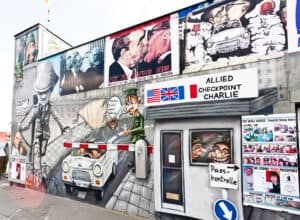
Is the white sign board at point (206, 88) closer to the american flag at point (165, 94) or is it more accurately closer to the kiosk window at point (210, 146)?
the american flag at point (165, 94)

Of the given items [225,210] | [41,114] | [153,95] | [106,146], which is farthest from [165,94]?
[41,114]

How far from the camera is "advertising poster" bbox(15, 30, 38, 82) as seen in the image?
8.32 m

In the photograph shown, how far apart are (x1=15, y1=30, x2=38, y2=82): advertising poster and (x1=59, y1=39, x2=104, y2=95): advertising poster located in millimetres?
1794

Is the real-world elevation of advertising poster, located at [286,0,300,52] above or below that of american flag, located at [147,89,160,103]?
above

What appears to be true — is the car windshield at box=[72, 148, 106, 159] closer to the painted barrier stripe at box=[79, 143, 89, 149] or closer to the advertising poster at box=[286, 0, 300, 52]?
the painted barrier stripe at box=[79, 143, 89, 149]

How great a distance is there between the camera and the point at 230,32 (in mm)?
4395

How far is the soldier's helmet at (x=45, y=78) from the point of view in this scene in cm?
750

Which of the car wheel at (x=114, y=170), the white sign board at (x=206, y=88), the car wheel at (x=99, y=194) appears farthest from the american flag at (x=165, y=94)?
the car wheel at (x=99, y=194)

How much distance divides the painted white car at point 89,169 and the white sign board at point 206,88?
182 cm

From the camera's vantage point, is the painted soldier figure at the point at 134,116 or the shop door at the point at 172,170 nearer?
the shop door at the point at 172,170

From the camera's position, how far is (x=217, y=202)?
4297mm

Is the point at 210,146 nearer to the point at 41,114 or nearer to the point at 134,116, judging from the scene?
the point at 134,116

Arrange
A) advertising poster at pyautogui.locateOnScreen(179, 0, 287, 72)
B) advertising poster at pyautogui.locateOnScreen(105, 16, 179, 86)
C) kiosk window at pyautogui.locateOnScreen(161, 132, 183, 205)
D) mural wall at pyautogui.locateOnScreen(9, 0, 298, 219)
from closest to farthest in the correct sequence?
advertising poster at pyautogui.locateOnScreen(179, 0, 287, 72), mural wall at pyautogui.locateOnScreen(9, 0, 298, 219), kiosk window at pyautogui.locateOnScreen(161, 132, 183, 205), advertising poster at pyautogui.locateOnScreen(105, 16, 179, 86)

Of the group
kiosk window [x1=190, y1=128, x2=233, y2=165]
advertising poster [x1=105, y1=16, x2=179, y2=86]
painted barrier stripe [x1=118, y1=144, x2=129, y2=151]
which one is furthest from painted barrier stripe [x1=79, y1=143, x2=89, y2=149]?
kiosk window [x1=190, y1=128, x2=233, y2=165]
